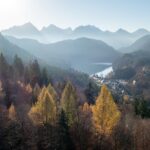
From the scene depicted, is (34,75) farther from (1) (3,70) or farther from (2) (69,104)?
(2) (69,104)

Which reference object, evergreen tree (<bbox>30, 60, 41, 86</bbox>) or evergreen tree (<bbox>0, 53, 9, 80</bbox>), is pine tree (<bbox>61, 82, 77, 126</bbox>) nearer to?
evergreen tree (<bbox>0, 53, 9, 80</bbox>)

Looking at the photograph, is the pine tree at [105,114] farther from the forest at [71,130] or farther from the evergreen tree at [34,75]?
the evergreen tree at [34,75]

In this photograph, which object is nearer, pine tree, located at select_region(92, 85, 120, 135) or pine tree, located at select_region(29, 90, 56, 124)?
pine tree, located at select_region(92, 85, 120, 135)

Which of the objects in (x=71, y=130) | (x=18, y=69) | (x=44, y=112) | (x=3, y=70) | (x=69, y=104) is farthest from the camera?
(x=18, y=69)

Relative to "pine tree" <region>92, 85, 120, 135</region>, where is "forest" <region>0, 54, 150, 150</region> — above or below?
below

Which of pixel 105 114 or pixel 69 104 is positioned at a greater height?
pixel 105 114

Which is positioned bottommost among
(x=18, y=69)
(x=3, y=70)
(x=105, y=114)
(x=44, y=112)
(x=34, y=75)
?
(x=44, y=112)

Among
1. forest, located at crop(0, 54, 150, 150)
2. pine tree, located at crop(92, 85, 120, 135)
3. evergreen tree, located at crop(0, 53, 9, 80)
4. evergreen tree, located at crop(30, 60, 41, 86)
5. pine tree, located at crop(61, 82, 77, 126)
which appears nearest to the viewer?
forest, located at crop(0, 54, 150, 150)

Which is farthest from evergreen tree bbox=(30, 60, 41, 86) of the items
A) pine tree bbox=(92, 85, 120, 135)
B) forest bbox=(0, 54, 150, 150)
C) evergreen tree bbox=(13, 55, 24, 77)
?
pine tree bbox=(92, 85, 120, 135)

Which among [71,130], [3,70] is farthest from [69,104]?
[3,70]

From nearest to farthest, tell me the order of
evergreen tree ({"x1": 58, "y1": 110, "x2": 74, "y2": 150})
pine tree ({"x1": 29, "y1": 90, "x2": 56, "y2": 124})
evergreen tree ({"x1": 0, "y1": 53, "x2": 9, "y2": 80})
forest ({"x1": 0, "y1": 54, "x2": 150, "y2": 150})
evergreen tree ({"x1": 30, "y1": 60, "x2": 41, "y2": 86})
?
forest ({"x1": 0, "y1": 54, "x2": 150, "y2": 150}) < evergreen tree ({"x1": 58, "y1": 110, "x2": 74, "y2": 150}) < pine tree ({"x1": 29, "y1": 90, "x2": 56, "y2": 124}) < evergreen tree ({"x1": 0, "y1": 53, "x2": 9, "y2": 80}) < evergreen tree ({"x1": 30, "y1": 60, "x2": 41, "y2": 86})

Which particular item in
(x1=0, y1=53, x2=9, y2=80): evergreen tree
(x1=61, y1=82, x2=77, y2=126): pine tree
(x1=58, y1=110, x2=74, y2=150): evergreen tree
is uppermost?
(x1=0, y1=53, x2=9, y2=80): evergreen tree
